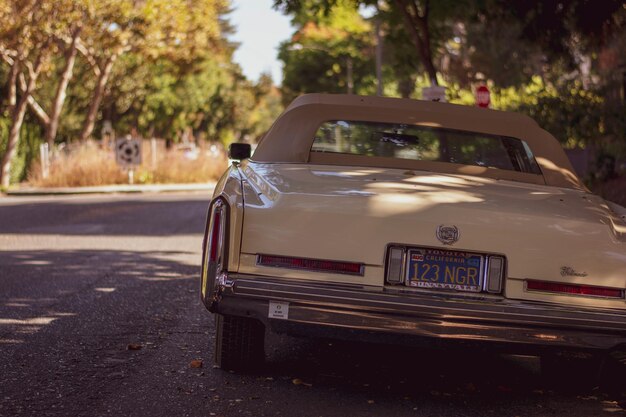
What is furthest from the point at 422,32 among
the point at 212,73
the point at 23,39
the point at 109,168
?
the point at 212,73

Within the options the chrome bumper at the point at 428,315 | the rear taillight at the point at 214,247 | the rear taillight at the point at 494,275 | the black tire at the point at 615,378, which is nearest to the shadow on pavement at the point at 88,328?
the rear taillight at the point at 214,247

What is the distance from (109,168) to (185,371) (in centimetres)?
2632

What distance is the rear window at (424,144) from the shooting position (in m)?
6.40

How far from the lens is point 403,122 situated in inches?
257

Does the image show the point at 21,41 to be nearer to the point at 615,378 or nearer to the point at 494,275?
the point at 615,378

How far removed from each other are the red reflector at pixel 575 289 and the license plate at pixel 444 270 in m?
0.27

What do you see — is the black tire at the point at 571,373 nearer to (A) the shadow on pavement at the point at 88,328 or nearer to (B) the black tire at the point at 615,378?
(B) the black tire at the point at 615,378

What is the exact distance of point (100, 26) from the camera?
108ft

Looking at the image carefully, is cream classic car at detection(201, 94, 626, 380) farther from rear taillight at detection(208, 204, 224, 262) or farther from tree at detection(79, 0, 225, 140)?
tree at detection(79, 0, 225, 140)

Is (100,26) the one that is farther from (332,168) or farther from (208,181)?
(332,168)

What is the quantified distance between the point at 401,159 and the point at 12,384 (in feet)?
8.47

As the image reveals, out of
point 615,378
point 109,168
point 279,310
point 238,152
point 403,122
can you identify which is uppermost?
point 403,122

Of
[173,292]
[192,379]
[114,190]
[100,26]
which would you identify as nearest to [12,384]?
[192,379]

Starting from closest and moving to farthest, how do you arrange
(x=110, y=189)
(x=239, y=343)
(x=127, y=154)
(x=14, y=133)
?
(x=239, y=343), (x=110, y=189), (x=127, y=154), (x=14, y=133)
